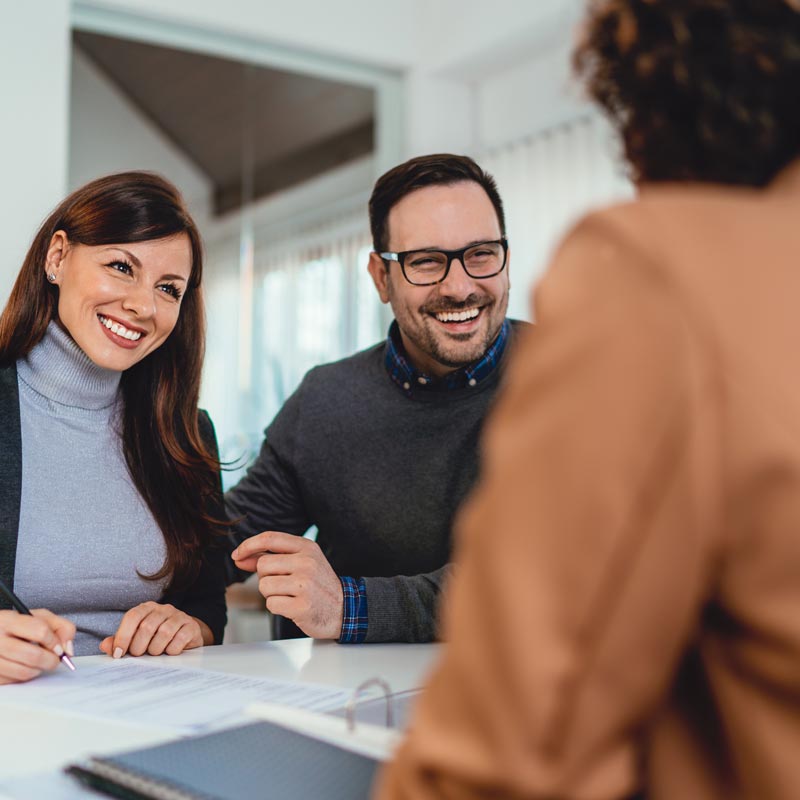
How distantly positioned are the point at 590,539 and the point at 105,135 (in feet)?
10.9

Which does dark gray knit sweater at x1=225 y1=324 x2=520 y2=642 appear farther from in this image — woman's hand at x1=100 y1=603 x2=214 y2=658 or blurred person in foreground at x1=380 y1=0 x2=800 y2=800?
blurred person in foreground at x1=380 y1=0 x2=800 y2=800

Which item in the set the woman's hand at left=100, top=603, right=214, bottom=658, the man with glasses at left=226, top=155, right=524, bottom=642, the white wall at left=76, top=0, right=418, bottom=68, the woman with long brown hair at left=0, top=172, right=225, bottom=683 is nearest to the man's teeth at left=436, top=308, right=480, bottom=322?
the man with glasses at left=226, top=155, right=524, bottom=642

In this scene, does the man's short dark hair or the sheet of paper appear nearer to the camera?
the sheet of paper

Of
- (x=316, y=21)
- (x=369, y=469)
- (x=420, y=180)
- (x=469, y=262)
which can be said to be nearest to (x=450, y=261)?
(x=469, y=262)

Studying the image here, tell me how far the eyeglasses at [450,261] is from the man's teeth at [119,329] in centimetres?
55

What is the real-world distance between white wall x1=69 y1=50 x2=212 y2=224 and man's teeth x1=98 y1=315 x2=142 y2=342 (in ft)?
5.18

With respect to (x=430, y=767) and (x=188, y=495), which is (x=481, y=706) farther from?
(x=188, y=495)

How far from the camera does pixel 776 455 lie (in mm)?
434

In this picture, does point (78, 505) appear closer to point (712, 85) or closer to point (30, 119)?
point (712, 85)

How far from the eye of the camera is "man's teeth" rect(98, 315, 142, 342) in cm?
179

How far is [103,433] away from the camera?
1817 millimetres

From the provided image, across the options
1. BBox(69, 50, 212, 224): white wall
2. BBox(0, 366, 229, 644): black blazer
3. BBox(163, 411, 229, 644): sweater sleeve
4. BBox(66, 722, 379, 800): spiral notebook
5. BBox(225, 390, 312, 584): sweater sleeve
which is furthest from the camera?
BBox(69, 50, 212, 224): white wall

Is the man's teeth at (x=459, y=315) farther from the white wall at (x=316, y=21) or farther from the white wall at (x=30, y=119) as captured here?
the white wall at (x=316, y=21)

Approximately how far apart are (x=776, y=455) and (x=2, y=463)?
4.81 feet
